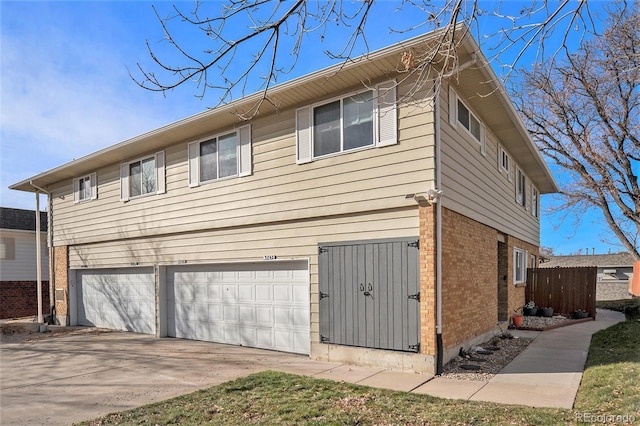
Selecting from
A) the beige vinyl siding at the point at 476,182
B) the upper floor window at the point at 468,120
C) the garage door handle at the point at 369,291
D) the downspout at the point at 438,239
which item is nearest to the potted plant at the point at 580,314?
the beige vinyl siding at the point at 476,182

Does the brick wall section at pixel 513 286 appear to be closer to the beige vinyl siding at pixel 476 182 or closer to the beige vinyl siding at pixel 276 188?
the beige vinyl siding at pixel 476 182

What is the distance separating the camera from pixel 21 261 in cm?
2002

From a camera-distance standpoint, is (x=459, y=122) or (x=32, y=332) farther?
(x=32, y=332)

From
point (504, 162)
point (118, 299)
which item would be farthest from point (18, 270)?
point (504, 162)

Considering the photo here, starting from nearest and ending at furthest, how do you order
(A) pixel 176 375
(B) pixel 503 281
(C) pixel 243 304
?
1. (A) pixel 176 375
2. (C) pixel 243 304
3. (B) pixel 503 281

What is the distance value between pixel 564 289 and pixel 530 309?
1.58m

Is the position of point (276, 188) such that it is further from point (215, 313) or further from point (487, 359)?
point (487, 359)

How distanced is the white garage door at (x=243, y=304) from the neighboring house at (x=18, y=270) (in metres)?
11.7

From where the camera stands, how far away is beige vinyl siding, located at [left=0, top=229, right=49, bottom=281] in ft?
64.1

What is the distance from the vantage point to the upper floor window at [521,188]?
1460 centimetres

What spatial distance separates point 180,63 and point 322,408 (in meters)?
4.32

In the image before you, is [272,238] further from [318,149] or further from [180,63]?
[180,63]

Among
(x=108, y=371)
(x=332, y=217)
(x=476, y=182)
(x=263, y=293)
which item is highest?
(x=476, y=182)

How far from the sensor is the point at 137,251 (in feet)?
43.2
